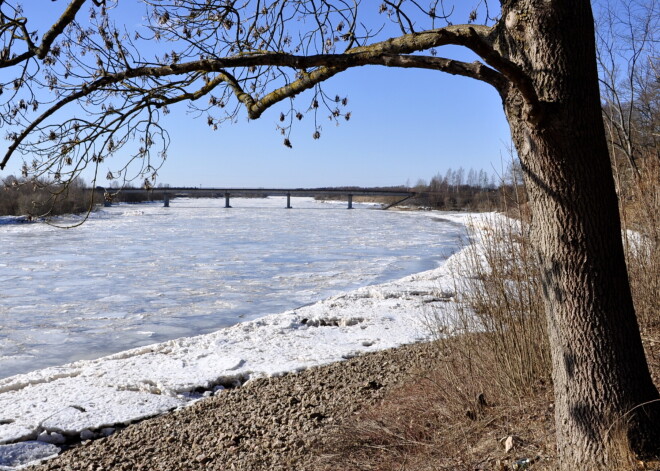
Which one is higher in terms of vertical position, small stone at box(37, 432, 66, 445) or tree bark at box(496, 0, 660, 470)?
tree bark at box(496, 0, 660, 470)

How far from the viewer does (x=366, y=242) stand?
2836cm

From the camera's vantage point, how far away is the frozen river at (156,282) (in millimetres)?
10156

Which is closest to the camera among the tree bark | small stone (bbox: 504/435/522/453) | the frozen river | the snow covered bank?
the tree bark

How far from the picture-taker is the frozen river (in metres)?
A: 10.2

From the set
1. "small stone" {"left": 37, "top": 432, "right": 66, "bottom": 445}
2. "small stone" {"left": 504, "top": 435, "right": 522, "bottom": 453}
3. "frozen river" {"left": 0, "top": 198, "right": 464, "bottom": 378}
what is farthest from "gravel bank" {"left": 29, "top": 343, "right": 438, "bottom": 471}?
"frozen river" {"left": 0, "top": 198, "right": 464, "bottom": 378}

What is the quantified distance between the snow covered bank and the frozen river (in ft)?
3.45

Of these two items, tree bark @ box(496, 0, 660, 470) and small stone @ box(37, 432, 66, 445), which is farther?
small stone @ box(37, 432, 66, 445)

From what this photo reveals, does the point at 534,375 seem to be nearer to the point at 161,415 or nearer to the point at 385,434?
the point at 385,434

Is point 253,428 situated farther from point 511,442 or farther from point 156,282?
point 156,282

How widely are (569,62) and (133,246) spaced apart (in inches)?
970

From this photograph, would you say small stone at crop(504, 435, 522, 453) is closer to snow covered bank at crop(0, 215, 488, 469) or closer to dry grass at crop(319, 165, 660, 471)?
dry grass at crop(319, 165, 660, 471)

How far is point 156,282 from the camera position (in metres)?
15.7

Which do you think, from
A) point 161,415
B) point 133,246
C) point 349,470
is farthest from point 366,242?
point 349,470

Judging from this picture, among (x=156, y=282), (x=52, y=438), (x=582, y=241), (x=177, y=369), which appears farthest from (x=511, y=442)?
(x=156, y=282)
